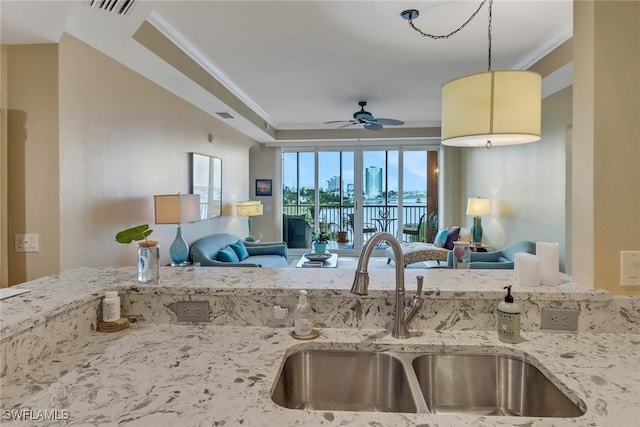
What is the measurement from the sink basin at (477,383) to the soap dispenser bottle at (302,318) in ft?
1.23

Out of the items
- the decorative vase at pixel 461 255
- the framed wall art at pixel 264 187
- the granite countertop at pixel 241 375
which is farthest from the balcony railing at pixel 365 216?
the granite countertop at pixel 241 375

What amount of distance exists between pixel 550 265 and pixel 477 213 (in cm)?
440

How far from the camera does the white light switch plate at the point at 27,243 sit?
2201 mm

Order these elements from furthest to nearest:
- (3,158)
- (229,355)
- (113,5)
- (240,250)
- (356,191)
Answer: (356,191) < (240,250) < (3,158) < (113,5) < (229,355)

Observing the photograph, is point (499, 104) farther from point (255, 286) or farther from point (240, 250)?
point (240, 250)

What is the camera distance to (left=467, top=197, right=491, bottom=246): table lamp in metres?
5.50

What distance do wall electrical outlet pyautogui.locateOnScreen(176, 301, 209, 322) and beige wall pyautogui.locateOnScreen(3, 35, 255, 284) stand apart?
1355 mm

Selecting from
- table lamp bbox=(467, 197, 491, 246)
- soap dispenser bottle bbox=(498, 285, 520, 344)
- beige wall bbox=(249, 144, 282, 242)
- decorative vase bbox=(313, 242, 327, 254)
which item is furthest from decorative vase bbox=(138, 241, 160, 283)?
beige wall bbox=(249, 144, 282, 242)

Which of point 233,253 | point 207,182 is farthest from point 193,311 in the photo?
point 207,182

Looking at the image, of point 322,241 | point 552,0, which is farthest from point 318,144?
point 552,0

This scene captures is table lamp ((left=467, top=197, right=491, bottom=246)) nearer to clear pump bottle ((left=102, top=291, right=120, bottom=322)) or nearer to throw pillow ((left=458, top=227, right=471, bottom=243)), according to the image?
throw pillow ((left=458, top=227, right=471, bottom=243))

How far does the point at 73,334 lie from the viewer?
123 centimetres

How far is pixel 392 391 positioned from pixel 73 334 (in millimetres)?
1088

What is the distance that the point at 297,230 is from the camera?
7.87 metres
